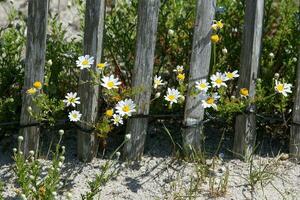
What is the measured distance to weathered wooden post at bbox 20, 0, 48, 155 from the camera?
12.5 ft

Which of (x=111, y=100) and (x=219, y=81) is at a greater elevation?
(x=219, y=81)

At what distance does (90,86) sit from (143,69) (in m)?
0.30

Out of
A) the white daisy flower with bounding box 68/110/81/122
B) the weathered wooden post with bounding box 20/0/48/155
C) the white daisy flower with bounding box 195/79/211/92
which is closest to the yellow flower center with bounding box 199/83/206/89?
the white daisy flower with bounding box 195/79/211/92

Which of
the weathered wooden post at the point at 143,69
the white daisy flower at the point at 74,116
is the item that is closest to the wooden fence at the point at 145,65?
the weathered wooden post at the point at 143,69

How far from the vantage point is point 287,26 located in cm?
444

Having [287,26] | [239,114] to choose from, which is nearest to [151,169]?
[239,114]

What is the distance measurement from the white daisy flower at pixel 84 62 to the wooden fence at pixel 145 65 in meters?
0.06

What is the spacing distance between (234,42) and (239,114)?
519mm

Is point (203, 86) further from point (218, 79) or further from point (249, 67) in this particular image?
point (249, 67)

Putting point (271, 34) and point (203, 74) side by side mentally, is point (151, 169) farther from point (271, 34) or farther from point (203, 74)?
point (271, 34)

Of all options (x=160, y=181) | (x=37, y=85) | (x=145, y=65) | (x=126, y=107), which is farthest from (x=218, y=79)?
(x=37, y=85)

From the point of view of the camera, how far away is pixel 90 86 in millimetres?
3906

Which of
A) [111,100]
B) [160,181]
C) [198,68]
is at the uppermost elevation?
[198,68]

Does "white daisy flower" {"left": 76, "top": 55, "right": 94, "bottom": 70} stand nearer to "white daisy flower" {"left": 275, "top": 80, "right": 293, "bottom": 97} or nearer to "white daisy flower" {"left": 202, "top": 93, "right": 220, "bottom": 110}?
"white daisy flower" {"left": 202, "top": 93, "right": 220, "bottom": 110}
